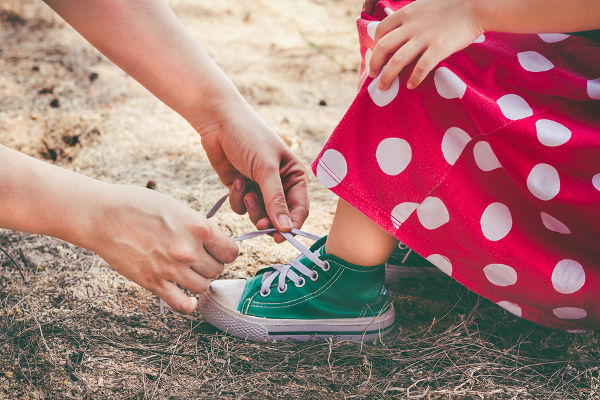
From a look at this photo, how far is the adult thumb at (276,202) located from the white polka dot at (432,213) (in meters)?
0.32

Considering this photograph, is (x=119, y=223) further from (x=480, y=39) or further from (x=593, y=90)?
(x=593, y=90)

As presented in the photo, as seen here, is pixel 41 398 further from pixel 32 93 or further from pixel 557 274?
pixel 32 93

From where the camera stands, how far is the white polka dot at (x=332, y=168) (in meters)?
1.05

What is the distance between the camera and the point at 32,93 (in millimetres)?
2225

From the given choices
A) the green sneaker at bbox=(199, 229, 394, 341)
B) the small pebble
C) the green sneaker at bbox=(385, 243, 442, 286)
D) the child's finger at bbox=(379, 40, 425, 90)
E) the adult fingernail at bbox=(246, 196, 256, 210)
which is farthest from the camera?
the small pebble

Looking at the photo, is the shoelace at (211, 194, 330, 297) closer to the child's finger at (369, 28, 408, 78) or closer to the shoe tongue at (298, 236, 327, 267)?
the shoe tongue at (298, 236, 327, 267)

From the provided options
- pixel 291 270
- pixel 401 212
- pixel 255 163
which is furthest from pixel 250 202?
pixel 401 212

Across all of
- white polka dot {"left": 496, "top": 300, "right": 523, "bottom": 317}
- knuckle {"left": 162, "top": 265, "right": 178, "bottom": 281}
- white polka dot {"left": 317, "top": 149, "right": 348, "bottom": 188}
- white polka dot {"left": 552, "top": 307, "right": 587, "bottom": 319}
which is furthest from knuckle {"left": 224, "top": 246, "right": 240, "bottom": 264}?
white polka dot {"left": 552, "top": 307, "right": 587, "bottom": 319}

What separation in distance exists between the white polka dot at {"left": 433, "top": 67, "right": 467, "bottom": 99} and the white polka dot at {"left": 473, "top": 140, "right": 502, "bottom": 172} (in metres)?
0.10

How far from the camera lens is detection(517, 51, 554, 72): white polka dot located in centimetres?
95

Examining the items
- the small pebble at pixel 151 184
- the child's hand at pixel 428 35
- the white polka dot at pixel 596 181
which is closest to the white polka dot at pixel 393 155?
the child's hand at pixel 428 35

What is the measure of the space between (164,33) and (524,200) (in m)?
0.93

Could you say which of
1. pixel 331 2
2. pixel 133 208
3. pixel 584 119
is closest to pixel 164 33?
pixel 133 208

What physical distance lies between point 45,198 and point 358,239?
0.64m
